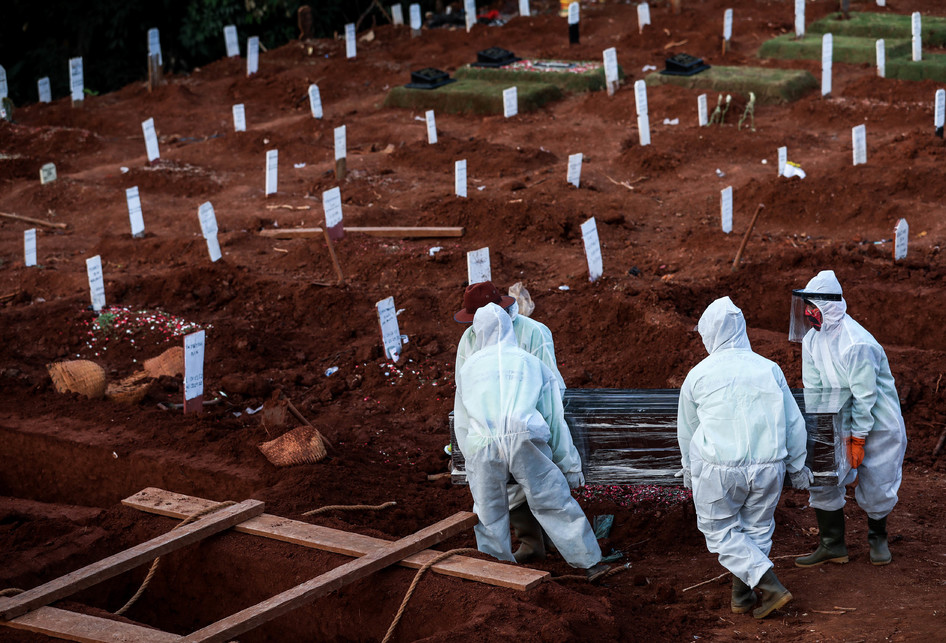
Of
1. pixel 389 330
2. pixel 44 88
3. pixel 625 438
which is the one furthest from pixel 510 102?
pixel 625 438

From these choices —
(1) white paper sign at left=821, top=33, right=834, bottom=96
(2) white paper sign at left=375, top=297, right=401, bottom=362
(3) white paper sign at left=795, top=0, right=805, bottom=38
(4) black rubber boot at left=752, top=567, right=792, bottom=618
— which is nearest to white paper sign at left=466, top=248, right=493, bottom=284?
(2) white paper sign at left=375, top=297, right=401, bottom=362

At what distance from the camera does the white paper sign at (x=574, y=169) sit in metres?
12.6

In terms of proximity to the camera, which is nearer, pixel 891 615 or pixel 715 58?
pixel 891 615

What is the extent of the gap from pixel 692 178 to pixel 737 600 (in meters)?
8.88

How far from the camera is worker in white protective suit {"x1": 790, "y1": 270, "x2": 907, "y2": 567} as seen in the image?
5.42 m

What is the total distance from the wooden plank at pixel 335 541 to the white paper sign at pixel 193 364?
120 centimetres

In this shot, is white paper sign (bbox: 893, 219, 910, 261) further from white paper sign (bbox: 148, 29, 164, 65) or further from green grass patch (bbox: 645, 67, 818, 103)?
white paper sign (bbox: 148, 29, 164, 65)

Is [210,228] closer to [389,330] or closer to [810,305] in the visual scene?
[389,330]

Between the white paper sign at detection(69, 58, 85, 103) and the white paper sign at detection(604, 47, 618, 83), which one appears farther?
the white paper sign at detection(69, 58, 85, 103)

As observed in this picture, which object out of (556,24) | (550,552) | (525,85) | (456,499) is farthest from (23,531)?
(556,24)

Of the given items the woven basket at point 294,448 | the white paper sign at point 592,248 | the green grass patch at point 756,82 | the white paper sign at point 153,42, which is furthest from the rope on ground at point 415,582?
the white paper sign at point 153,42

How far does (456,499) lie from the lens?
6656 mm

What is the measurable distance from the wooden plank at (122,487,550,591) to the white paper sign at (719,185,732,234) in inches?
259

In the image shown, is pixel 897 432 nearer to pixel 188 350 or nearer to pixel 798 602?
pixel 798 602
